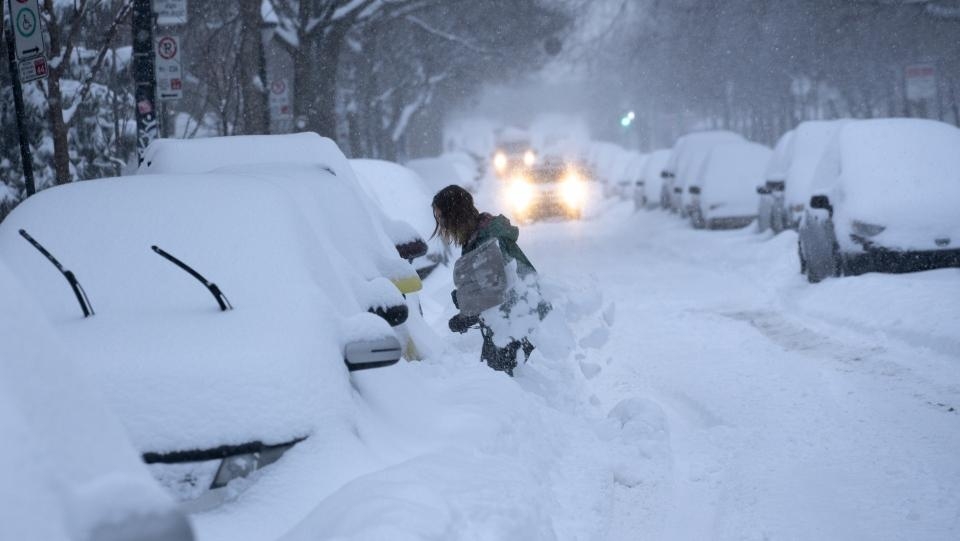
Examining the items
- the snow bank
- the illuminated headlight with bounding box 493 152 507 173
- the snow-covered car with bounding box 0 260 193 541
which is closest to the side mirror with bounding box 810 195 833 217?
the snow bank

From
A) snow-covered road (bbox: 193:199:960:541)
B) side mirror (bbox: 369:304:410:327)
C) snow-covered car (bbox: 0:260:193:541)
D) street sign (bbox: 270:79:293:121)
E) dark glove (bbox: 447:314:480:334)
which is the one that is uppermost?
street sign (bbox: 270:79:293:121)

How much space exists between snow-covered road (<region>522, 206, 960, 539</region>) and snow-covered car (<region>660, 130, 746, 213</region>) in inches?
462

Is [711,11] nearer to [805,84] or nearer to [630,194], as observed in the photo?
[630,194]

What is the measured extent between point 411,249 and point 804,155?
1029 centimetres

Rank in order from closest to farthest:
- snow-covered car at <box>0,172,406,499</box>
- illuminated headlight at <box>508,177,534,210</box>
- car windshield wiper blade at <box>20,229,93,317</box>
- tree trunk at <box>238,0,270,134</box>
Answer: snow-covered car at <box>0,172,406,499</box>
car windshield wiper blade at <box>20,229,93,317</box>
tree trunk at <box>238,0,270,134</box>
illuminated headlight at <box>508,177,534,210</box>

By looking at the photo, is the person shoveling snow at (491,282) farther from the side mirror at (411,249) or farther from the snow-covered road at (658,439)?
the side mirror at (411,249)

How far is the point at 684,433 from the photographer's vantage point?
7184 millimetres

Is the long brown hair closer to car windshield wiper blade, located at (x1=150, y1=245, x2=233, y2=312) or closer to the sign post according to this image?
car windshield wiper blade, located at (x1=150, y1=245, x2=233, y2=312)

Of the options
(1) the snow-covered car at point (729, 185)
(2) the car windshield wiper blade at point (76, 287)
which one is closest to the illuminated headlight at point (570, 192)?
(1) the snow-covered car at point (729, 185)

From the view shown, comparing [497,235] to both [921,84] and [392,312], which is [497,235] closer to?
[392,312]

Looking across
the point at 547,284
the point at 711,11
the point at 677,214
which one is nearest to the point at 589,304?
the point at 547,284

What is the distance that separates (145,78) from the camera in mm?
11859

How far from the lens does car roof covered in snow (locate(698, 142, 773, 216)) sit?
79.3 ft

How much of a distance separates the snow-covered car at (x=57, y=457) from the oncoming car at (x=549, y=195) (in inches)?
1216
